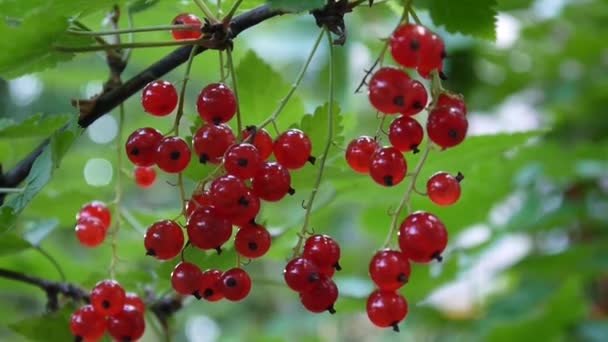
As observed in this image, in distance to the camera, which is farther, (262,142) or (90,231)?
(90,231)

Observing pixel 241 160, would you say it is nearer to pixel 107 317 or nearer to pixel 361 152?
pixel 361 152

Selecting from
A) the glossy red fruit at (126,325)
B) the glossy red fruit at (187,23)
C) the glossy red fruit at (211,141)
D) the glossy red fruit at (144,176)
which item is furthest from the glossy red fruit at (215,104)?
the glossy red fruit at (144,176)

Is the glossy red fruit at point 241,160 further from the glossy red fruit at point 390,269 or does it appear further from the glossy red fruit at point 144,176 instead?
the glossy red fruit at point 144,176

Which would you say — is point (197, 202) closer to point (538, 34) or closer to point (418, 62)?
point (418, 62)

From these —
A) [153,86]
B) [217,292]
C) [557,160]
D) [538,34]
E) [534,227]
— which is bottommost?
[217,292]

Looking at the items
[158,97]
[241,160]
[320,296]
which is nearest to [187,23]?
[158,97]

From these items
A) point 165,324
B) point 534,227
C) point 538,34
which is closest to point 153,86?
point 165,324
